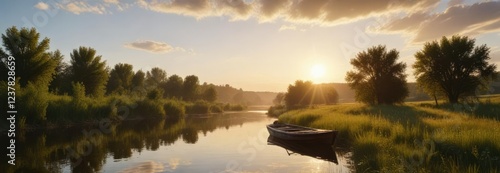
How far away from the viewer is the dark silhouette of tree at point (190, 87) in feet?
393

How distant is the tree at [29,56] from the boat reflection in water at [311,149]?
112 feet

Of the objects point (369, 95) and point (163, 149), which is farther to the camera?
point (369, 95)

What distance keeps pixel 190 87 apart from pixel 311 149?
10174cm

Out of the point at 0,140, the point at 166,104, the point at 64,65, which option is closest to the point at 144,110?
the point at 166,104

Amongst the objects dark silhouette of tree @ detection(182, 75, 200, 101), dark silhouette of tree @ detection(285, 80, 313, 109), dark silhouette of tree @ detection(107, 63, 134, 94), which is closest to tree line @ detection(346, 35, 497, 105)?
dark silhouette of tree @ detection(285, 80, 313, 109)

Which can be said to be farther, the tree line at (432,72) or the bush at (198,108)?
the bush at (198,108)

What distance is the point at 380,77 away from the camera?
56.4 meters

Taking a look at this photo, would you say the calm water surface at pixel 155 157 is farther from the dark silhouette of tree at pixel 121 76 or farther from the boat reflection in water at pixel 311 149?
the dark silhouette of tree at pixel 121 76

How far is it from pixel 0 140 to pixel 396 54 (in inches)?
2191

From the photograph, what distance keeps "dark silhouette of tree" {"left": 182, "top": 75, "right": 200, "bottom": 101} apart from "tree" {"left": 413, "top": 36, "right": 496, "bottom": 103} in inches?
3335

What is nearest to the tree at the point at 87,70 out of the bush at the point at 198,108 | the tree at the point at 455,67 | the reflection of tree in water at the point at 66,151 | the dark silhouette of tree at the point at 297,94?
the bush at the point at 198,108

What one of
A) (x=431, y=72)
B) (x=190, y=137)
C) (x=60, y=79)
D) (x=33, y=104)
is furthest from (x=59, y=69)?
(x=431, y=72)

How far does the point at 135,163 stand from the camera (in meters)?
17.5

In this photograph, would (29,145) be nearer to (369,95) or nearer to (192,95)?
(369,95)
